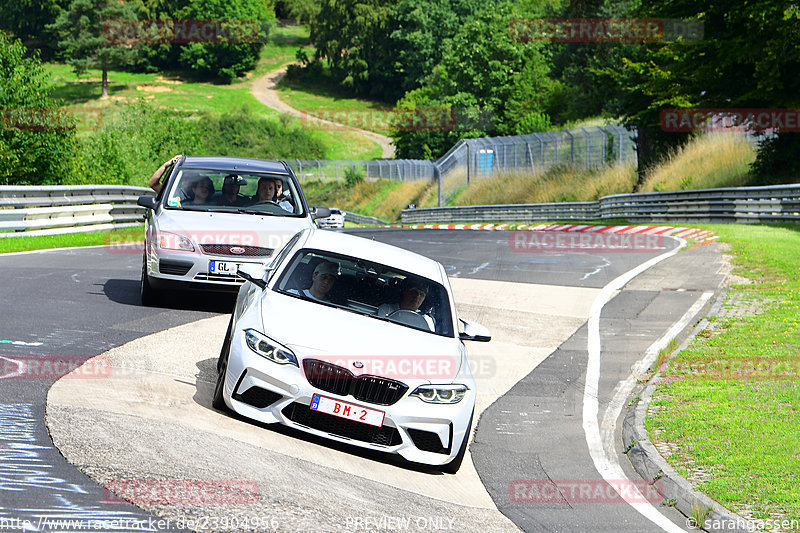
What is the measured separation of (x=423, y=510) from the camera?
20.7 feet

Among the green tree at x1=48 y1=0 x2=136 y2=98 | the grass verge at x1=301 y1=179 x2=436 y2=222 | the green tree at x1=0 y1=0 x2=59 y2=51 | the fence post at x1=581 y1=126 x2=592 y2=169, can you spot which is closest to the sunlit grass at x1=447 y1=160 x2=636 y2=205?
the fence post at x1=581 y1=126 x2=592 y2=169

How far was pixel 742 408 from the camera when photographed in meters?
9.31

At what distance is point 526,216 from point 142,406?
3904 cm

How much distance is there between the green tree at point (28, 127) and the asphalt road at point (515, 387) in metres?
17.3

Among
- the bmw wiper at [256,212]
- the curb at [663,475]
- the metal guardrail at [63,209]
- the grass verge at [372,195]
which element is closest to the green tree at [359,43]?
the grass verge at [372,195]

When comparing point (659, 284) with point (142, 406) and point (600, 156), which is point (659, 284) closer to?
point (142, 406)

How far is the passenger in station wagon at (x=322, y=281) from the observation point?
8.25 m

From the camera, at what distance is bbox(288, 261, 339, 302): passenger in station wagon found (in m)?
8.25

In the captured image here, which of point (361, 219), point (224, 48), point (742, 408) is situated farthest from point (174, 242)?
point (224, 48)

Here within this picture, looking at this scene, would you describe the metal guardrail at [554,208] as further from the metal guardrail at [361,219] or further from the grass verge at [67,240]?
the metal guardrail at [361,219]

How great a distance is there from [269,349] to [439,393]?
1339 mm

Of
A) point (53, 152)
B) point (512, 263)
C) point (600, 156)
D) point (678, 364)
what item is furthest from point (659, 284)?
point (600, 156)

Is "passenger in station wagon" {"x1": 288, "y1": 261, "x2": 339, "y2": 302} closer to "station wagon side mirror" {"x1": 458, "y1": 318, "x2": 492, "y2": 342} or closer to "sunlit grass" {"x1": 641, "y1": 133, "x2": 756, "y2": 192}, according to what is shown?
"station wagon side mirror" {"x1": 458, "y1": 318, "x2": 492, "y2": 342}

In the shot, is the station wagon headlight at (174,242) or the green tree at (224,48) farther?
the green tree at (224,48)
